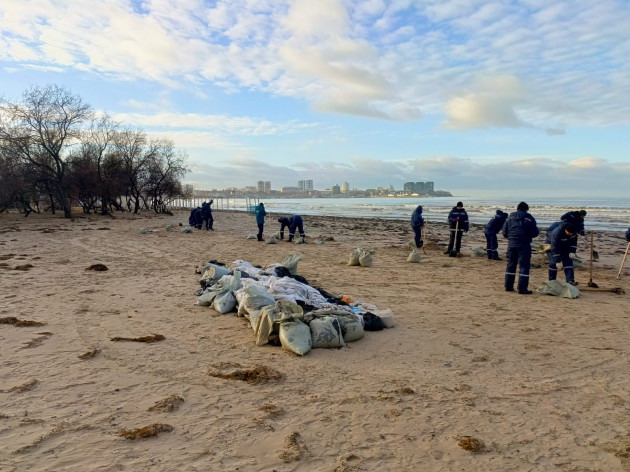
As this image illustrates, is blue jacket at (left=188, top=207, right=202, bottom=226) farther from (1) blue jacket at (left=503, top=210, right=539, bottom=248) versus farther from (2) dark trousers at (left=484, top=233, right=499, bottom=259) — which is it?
(1) blue jacket at (left=503, top=210, right=539, bottom=248)

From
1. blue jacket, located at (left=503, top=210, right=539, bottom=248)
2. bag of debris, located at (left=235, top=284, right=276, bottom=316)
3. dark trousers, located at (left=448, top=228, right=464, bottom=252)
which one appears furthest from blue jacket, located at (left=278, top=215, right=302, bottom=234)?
bag of debris, located at (left=235, top=284, right=276, bottom=316)

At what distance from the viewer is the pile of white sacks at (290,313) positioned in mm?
5137

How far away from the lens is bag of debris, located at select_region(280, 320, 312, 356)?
4918 mm

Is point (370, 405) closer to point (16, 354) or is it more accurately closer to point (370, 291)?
point (16, 354)

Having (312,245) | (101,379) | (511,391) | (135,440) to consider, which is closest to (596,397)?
(511,391)

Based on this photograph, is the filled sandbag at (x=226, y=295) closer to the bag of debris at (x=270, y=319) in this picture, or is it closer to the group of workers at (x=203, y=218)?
the bag of debris at (x=270, y=319)

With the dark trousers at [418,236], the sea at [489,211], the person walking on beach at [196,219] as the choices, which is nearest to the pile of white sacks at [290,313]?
the dark trousers at [418,236]

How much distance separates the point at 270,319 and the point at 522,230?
5991 millimetres

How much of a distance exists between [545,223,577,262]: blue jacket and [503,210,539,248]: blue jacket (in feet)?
2.39

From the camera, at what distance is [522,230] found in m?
8.57

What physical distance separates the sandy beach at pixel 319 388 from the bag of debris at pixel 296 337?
0.32 feet

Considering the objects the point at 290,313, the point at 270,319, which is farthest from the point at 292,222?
the point at 270,319

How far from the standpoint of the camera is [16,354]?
475 centimetres

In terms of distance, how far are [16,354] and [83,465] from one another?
2683mm
